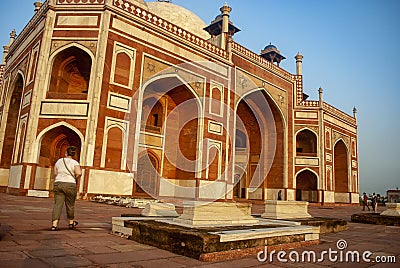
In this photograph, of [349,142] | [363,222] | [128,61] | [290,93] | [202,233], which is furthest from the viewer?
[349,142]

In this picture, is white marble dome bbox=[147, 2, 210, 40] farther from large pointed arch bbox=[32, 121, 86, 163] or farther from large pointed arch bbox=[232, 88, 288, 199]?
large pointed arch bbox=[32, 121, 86, 163]

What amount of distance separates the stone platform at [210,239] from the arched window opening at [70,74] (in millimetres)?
9055

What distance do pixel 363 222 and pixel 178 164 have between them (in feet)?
32.4

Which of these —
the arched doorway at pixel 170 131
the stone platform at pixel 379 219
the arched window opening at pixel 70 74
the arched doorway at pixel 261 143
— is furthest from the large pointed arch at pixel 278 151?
the stone platform at pixel 379 219

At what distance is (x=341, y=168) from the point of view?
25.1 m

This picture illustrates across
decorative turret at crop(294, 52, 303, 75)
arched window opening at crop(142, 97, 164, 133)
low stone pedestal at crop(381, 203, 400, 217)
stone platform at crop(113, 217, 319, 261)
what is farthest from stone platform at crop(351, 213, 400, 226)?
decorative turret at crop(294, 52, 303, 75)

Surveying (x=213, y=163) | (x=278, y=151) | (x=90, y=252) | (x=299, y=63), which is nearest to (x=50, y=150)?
(x=213, y=163)

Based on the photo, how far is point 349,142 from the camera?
25.4 metres

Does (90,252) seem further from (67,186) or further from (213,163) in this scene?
(213,163)

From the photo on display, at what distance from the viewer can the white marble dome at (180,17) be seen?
23.4 metres

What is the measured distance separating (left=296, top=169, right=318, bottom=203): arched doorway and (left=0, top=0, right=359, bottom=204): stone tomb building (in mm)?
76

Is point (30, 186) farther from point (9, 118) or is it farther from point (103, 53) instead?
point (9, 118)

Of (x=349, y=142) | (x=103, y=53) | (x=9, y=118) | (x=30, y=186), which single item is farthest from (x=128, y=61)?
(x=349, y=142)

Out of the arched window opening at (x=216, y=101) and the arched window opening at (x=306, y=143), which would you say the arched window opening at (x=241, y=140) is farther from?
the arched window opening at (x=216, y=101)
